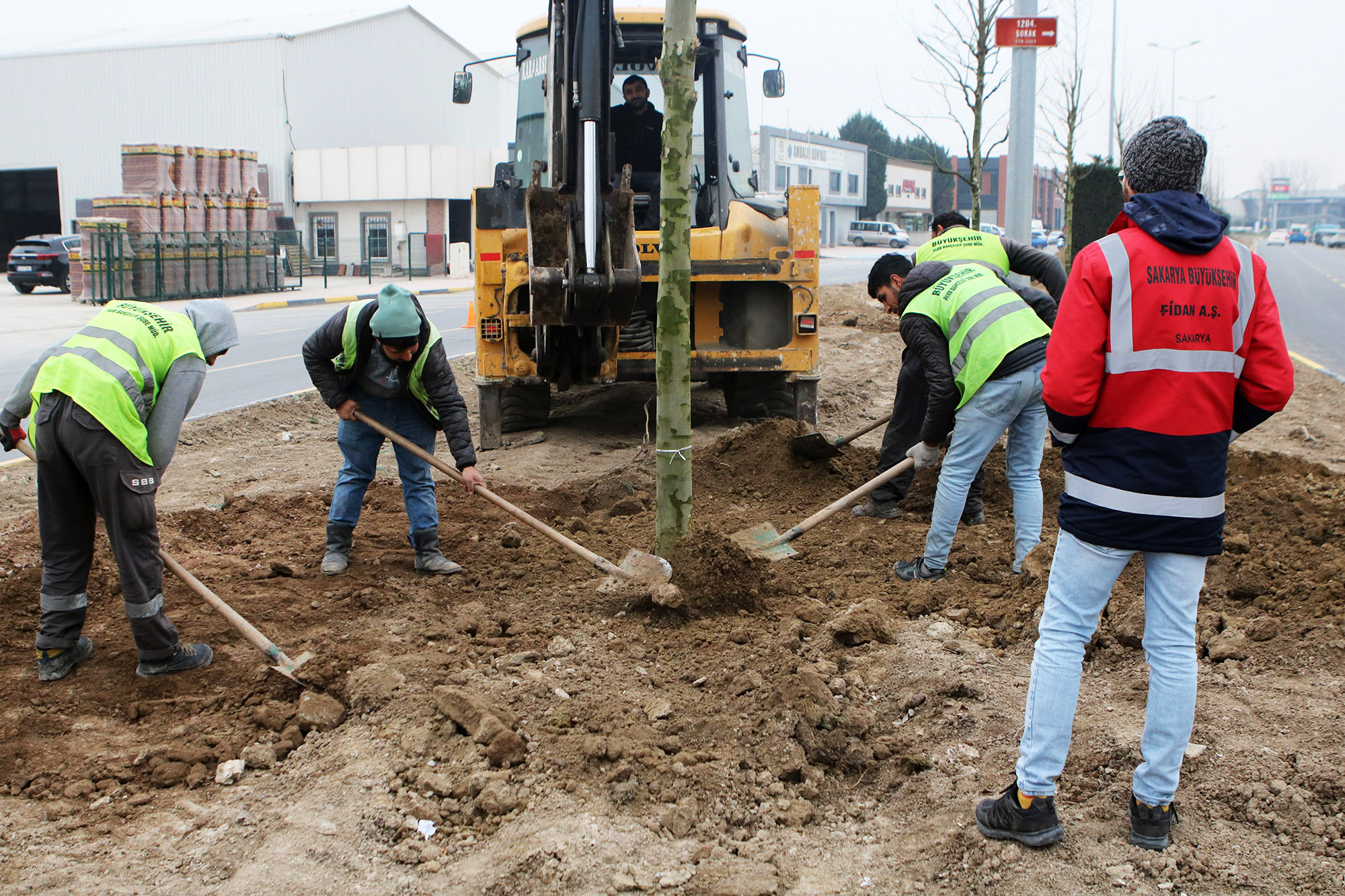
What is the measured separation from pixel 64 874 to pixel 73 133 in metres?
38.4

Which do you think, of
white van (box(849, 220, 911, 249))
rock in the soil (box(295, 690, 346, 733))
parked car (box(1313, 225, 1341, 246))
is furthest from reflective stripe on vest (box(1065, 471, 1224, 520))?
parked car (box(1313, 225, 1341, 246))

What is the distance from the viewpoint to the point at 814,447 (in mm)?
6977

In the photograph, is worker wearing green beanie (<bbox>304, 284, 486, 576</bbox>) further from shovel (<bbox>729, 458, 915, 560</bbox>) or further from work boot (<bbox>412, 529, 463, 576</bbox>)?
shovel (<bbox>729, 458, 915, 560</bbox>)

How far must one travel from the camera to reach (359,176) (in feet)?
110

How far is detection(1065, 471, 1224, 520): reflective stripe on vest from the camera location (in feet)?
8.70

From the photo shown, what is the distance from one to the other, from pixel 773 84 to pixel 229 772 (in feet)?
23.1

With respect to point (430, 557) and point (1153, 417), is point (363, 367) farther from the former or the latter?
point (1153, 417)

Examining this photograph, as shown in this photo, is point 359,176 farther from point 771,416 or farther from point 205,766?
point 205,766

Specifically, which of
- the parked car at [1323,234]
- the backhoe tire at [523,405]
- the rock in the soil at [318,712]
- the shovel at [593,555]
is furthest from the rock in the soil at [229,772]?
the parked car at [1323,234]

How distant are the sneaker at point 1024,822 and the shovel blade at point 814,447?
4.17m

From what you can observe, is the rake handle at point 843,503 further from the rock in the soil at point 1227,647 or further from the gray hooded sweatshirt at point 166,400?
the gray hooded sweatshirt at point 166,400

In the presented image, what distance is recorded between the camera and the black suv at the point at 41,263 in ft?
78.9

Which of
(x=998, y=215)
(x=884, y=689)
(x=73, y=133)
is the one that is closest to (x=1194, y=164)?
(x=884, y=689)

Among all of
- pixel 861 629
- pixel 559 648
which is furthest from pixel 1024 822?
pixel 559 648
